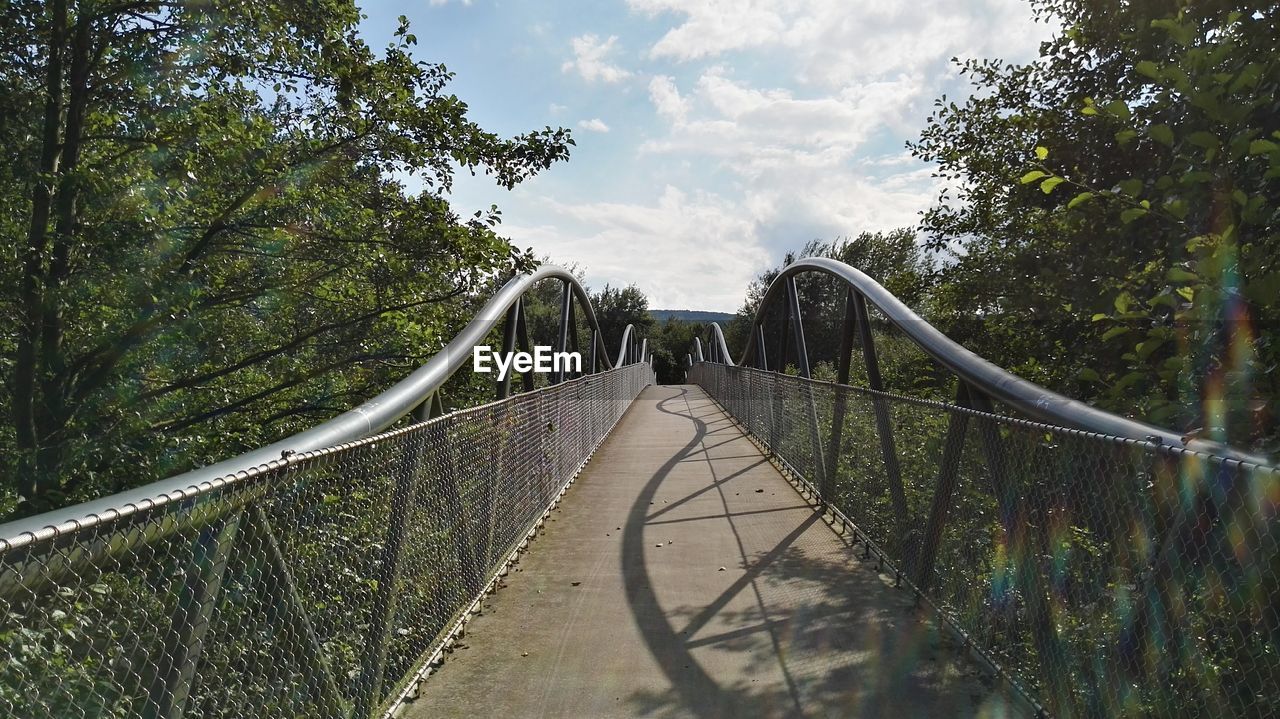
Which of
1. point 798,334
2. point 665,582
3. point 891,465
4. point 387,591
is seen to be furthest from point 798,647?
point 798,334

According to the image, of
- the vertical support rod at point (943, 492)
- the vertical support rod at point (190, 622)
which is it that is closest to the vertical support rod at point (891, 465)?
the vertical support rod at point (943, 492)

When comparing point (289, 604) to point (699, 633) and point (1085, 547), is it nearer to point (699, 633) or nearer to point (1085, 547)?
point (699, 633)

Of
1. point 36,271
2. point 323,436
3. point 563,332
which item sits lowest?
point 323,436

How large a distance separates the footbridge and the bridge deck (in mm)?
22

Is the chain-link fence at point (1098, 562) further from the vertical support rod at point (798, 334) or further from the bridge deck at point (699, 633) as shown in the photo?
the vertical support rod at point (798, 334)

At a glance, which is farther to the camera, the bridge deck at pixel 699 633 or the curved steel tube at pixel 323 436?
the bridge deck at pixel 699 633

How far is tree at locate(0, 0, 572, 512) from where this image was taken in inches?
234

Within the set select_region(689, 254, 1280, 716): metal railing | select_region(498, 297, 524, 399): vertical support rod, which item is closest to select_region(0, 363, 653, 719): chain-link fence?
select_region(498, 297, 524, 399): vertical support rod

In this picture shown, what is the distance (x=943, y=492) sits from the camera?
4.39 m

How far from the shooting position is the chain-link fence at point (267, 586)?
2.00 meters

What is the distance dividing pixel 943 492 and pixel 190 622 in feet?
12.0

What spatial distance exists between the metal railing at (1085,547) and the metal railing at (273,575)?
2.66m

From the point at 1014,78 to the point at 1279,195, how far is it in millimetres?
5013

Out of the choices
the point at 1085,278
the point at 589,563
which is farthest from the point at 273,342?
the point at 1085,278
